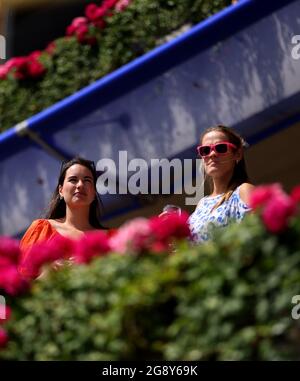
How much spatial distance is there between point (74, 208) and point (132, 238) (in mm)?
2291

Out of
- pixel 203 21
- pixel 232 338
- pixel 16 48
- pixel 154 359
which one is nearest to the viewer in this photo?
pixel 232 338

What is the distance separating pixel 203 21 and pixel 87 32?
1468mm

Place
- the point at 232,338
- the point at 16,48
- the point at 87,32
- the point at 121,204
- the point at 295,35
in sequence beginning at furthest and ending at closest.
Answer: the point at 16,48
the point at 87,32
the point at 121,204
the point at 295,35
the point at 232,338

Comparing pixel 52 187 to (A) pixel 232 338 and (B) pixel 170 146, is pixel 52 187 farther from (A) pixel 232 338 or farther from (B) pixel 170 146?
(A) pixel 232 338

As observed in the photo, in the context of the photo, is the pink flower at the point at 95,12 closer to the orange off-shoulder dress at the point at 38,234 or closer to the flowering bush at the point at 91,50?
the flowering bush at the point at 91,50

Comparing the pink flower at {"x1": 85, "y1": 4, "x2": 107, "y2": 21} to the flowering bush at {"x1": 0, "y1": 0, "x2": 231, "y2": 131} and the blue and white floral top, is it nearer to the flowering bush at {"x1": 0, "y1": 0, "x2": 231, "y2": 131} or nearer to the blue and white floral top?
the flowering bush at {"x1": 0, "y1": 0, "x2": 231, "y2": 131}

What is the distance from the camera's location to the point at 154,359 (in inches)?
123

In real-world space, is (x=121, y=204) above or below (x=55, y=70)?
below

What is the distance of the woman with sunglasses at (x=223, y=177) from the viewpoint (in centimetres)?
480

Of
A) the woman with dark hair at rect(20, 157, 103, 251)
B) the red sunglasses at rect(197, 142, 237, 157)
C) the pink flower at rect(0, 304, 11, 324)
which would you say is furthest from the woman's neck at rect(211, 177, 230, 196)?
the pink flower at rect(0, 304, 11, 324)

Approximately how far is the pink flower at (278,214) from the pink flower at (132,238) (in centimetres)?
45

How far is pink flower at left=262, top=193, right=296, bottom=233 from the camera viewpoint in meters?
2.95

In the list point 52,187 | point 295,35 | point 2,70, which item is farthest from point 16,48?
point 295,35

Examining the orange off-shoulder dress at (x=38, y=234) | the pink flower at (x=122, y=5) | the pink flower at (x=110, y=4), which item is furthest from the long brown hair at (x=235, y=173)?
the pink flower at (x=110, y=4)
